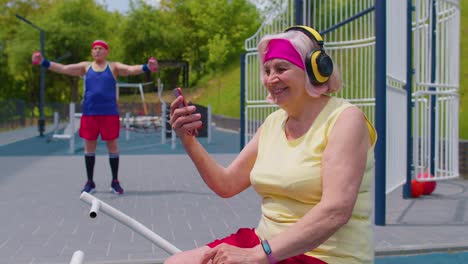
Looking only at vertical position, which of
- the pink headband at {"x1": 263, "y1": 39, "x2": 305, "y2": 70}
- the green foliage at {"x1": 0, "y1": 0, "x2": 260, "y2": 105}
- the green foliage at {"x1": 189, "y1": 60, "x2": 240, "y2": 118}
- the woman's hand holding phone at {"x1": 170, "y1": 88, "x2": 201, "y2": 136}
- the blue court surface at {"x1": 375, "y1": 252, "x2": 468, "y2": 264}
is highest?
the green foliage at {"x1": 0, "y1": 0, "x2": 260, "y2": 105}

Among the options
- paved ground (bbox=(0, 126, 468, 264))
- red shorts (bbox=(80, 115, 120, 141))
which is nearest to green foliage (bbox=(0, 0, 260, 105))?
paved ground (bbox=(0, 126, 468, 264))

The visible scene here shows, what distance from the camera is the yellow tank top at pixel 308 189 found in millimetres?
2152

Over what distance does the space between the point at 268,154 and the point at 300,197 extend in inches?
9.8

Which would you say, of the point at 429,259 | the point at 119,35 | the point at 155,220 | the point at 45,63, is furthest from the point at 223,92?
the point at 429,259

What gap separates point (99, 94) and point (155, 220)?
7.03 ft

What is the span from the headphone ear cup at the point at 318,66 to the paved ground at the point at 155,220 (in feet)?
8.10

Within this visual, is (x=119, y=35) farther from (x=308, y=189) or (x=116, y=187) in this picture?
(x=308, y=189)

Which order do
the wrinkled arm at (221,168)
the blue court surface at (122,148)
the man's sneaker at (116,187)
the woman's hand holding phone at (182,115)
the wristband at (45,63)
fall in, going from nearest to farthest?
1. the woman's hand holding phone at (182,115)
2. the wrinkled arm at (221,168)
3. the wristband at (45,63)
4. the man's sneaker at (116,187)
5. the blue court surface at (122,148)

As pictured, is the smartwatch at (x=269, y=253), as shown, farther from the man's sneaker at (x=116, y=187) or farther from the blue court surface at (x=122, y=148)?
the blue court surface at (x=122, y=148)

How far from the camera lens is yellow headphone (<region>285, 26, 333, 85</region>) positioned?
219cm

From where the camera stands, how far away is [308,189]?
2.16 metres

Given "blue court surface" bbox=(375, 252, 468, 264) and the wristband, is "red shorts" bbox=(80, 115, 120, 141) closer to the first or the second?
the wristband

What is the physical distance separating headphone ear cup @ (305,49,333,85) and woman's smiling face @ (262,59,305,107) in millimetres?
36

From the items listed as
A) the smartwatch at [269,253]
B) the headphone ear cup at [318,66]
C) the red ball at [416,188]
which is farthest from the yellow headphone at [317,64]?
the red ball at [416,188]
